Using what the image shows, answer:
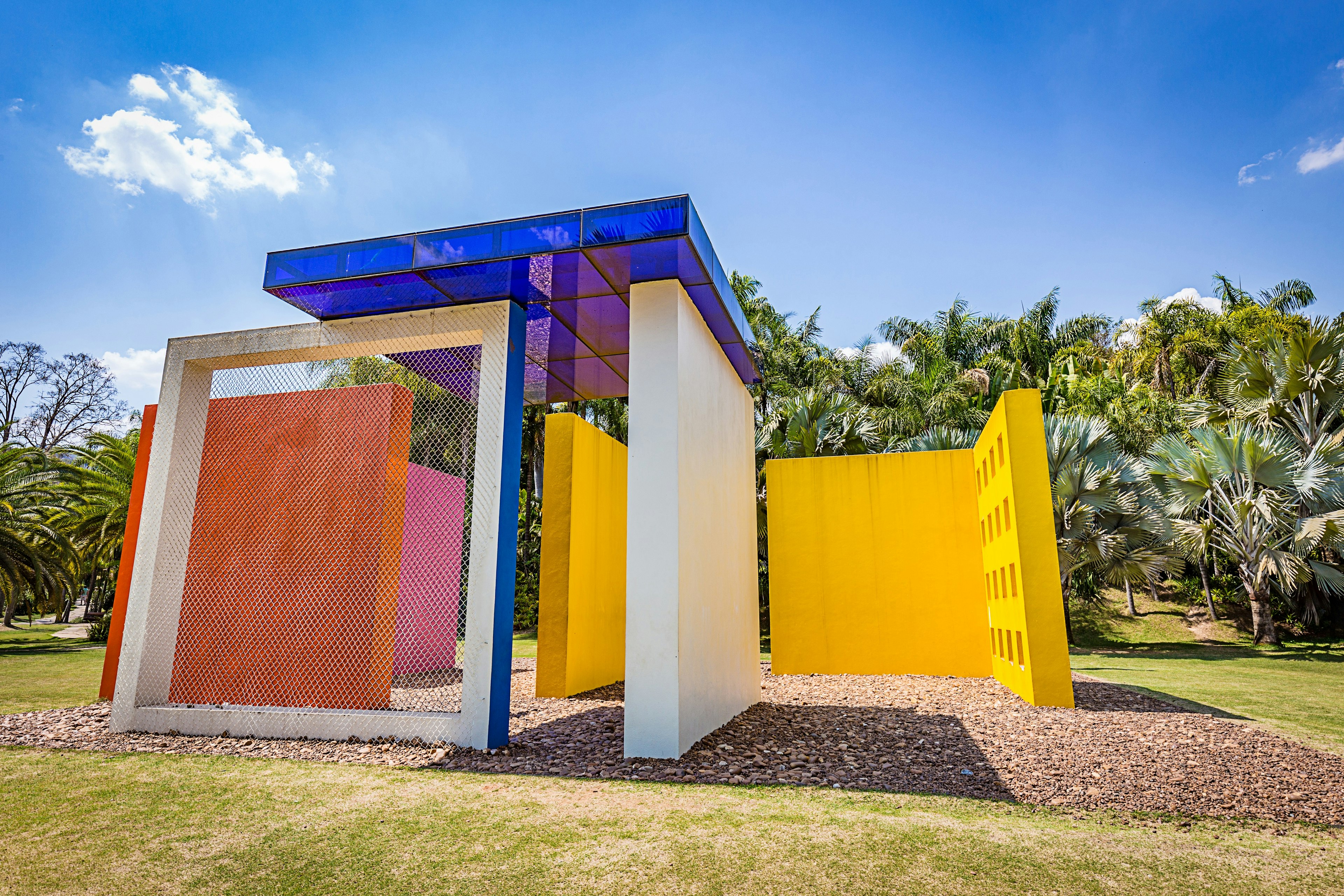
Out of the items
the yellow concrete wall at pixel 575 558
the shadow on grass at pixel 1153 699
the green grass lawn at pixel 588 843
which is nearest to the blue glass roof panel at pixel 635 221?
the yellow concrete wall at pixel 575 558

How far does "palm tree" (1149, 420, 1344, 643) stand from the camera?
38.9 feet

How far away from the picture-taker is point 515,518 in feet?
17.8

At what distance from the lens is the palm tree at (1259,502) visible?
1185 cm

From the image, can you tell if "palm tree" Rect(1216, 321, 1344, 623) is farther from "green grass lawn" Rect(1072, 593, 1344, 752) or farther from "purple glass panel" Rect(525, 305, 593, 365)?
"purple glass panel" Rect(525, 305, 593, 365)

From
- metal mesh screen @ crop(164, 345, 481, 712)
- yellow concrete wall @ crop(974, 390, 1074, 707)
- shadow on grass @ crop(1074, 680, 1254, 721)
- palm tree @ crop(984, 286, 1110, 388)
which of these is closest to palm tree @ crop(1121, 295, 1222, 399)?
palm tree @ crop(984, 286, 1110, 388)

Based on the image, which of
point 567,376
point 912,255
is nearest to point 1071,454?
point 912,255

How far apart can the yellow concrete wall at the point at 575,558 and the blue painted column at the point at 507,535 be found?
2082mm

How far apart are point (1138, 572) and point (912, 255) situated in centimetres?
728

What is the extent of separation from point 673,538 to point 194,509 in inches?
193

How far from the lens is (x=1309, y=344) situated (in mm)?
12617

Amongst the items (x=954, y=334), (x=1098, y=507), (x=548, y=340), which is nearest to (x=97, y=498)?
(x=548, y=340)

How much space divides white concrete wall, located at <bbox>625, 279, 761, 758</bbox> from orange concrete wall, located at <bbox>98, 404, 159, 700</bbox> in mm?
5682

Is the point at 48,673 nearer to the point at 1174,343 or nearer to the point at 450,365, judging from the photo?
the point at 450,365

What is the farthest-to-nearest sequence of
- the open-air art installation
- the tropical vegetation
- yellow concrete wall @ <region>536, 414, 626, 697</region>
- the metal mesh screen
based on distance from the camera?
the tropical vegetation
yellow concrete wall @ <region>536, 414, 626, 697</region>
the metal mesh screen
the open-air art installation
